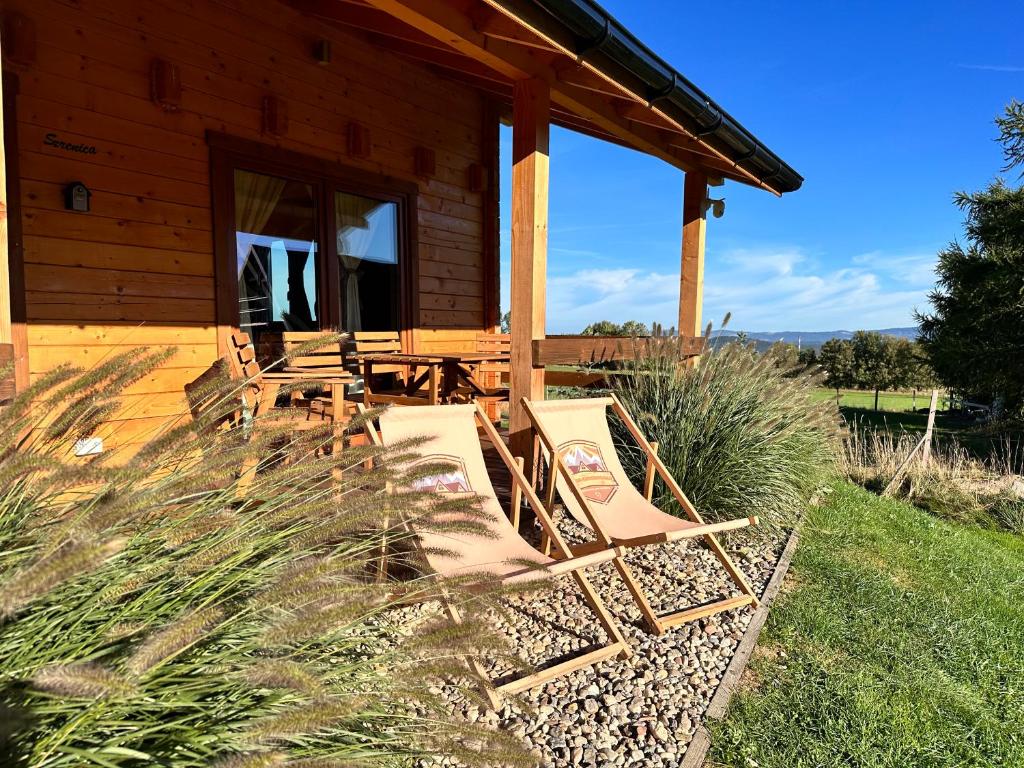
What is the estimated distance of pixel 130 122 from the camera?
13.6ft

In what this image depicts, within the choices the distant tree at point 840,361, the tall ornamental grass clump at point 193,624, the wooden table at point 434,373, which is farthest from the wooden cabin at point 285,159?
the distant tree at point 840,361

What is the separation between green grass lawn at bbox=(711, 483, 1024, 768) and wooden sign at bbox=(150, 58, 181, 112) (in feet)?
16.0

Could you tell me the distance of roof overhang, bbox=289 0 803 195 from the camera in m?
3.00

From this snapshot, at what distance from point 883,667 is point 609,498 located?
1.41m

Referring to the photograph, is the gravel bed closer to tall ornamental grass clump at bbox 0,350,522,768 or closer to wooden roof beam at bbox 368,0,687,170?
tall ornamental grass clump at bbox 0,350,522,768

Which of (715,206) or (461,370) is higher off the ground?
(715,206)

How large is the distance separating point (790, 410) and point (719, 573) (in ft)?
5.75

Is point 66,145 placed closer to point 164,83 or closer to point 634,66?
point 164,83


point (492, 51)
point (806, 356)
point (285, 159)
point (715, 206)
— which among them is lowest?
point (806, 356)

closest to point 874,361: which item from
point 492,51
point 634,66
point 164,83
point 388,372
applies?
point 388,372

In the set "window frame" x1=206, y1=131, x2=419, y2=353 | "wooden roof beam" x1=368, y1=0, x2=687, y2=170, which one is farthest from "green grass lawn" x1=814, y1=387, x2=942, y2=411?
"wooden roof beam" x1=368, y1=0, x2=687, y2=170

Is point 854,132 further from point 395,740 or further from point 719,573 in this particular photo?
point 395,740

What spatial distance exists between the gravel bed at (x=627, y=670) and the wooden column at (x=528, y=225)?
1040 millimetres

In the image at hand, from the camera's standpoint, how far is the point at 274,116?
4852 mm
